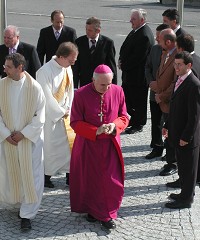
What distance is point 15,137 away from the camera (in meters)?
6.45

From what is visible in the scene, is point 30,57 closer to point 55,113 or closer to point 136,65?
point 55,113

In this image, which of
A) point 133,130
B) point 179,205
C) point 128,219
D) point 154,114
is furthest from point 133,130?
point 128,219

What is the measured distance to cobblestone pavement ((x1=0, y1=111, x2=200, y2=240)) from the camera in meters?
6.45

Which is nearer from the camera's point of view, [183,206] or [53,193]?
[183,206]

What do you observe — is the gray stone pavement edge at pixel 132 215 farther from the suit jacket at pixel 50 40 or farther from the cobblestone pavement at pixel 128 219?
the suit jacket at pixel 50 40

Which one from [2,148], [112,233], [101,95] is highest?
[101,95]

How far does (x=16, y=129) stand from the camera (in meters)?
6.53

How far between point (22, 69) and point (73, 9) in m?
21.2

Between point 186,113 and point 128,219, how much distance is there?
1.43m

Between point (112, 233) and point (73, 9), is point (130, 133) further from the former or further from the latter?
point (73, 9)

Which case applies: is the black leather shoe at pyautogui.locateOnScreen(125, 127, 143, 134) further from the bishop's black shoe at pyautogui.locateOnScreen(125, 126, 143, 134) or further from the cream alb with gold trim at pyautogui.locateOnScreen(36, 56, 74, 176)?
the cream alb with gold trim at pyautogui.locateOnScreen(36, 56, 74, 176)

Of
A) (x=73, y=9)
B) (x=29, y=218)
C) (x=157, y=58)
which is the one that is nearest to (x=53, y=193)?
(x=29, y=218)

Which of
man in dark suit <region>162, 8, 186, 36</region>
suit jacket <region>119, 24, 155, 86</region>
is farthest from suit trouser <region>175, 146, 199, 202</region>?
suit jacket <region>119, 24, 155, 86</region>

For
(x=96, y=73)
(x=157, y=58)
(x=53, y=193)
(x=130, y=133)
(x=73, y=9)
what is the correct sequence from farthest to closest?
(x=73, y=9)
(x=130, y=133)
(x=157, y=58)
(x=53, y=193)
(x=96, y=73)
